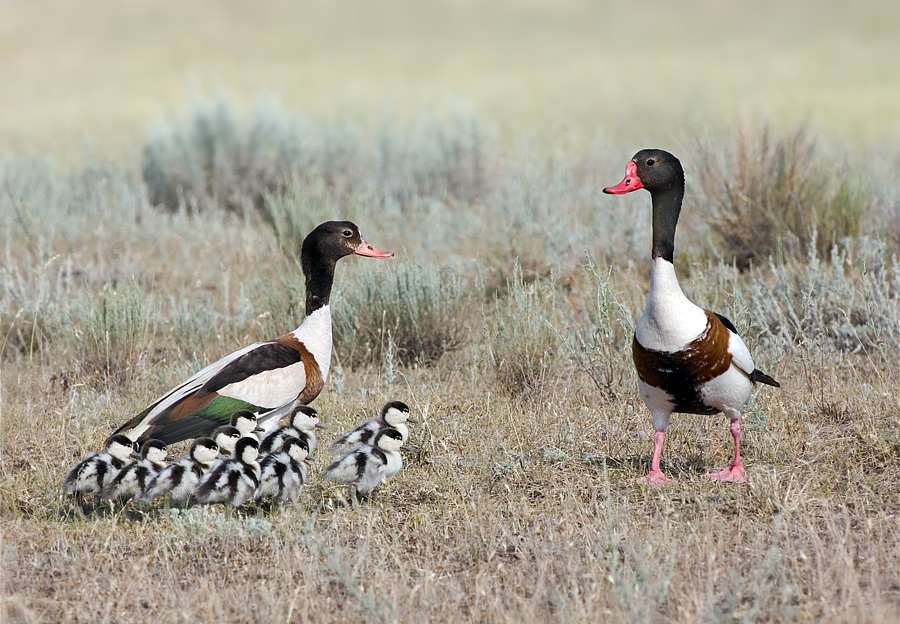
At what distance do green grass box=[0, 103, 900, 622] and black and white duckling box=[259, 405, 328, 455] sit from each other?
0.29 metres

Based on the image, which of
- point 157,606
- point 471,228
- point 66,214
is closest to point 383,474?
point 157,606

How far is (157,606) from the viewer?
4234 mm

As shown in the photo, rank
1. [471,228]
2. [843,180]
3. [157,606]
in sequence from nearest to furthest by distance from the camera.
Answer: [157,606] → [843,180] → [471,228]

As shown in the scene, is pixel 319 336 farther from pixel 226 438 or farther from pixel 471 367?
pixel 471 367

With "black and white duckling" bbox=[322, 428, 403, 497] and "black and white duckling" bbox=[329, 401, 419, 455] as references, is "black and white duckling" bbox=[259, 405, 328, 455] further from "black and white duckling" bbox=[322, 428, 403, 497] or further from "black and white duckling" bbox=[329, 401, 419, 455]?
"black and white duckling" bbox=[322, 428, 403, 497]

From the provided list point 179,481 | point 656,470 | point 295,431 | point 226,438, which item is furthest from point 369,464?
point 656,470

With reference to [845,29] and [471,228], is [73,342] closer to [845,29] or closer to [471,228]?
[471,228]

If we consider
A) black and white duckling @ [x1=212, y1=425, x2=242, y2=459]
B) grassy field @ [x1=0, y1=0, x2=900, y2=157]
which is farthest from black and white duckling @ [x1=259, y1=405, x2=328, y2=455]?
grassy field @ [x1=0, y1=0, x2=900, y2=157]

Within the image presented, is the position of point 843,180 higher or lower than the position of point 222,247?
higher

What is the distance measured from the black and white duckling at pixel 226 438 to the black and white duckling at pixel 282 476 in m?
0.26

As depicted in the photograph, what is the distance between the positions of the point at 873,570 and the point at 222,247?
850 cm

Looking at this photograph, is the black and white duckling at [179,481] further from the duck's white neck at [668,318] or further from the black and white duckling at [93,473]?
the duck's white neck at [668,318]

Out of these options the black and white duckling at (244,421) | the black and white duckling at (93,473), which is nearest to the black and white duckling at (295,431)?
the black and white duckling at (244,421)

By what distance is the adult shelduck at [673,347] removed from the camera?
16.6 feet
